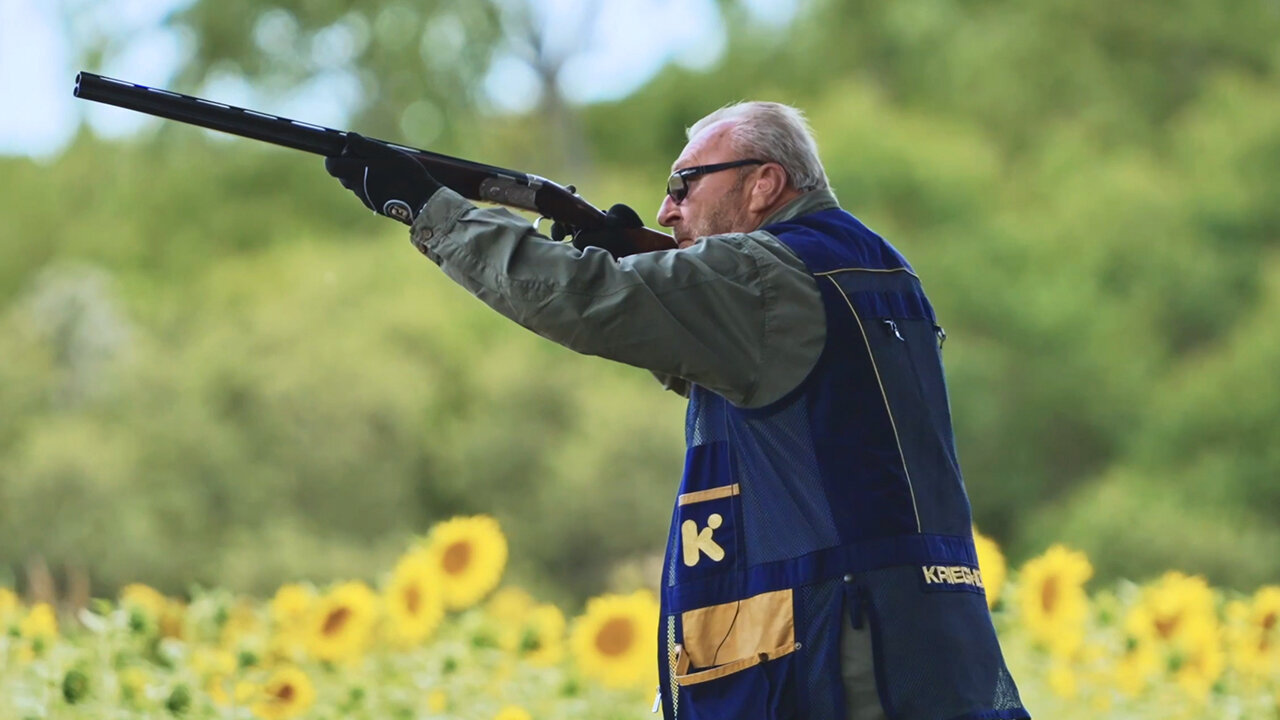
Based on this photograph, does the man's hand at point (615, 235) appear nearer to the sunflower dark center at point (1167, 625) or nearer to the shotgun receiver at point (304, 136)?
the shotgun receiver at point (304, 136)

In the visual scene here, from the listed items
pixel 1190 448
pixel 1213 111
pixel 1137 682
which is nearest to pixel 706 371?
pixel 1137 682

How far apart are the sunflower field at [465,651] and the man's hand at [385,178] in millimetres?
1531

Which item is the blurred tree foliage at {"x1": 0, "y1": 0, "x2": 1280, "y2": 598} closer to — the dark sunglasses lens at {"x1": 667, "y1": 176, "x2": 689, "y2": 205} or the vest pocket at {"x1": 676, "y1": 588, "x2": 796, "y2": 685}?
the dark sunglasses lens at {"x1": 667, "y1": 176, "x2": 689, "y2": 205}

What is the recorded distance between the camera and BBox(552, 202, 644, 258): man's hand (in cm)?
311

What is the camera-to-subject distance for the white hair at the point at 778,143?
278 centimetres

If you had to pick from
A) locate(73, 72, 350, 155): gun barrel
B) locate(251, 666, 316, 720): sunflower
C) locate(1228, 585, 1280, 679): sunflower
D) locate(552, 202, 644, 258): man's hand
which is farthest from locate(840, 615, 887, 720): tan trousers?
locate(1228, 585, 1280, 679): sunflower

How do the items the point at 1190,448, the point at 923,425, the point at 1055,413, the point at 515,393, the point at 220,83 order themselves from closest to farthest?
1. the point at 923,425
2. the point at 515,393
3. the point at 1190,448
4. the point at 1055,413
5. the point at 220,83

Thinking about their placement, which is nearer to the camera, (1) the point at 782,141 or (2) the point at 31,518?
(1) the point at 782,141

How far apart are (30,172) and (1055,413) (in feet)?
53.7

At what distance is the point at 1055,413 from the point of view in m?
18.3

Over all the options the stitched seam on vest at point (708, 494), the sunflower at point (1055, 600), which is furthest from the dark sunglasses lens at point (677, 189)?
the sunflower at point (1055, 600)

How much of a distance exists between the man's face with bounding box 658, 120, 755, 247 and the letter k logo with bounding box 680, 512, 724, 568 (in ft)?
1.89

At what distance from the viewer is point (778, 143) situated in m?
2.78

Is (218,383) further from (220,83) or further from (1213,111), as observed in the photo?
(1213,111)
